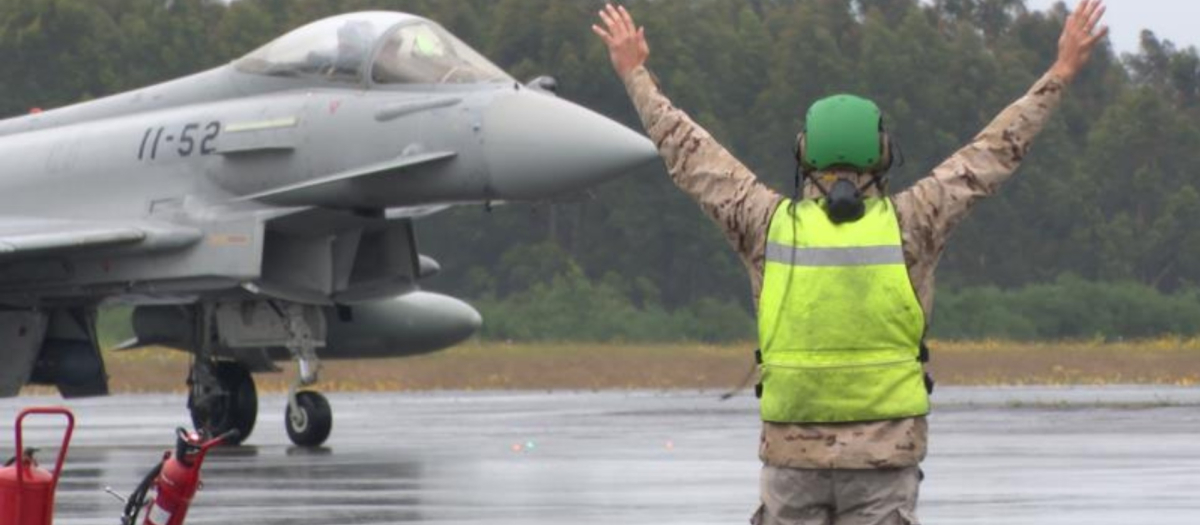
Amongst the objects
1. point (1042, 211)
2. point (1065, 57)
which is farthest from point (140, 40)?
point (1065, 57)

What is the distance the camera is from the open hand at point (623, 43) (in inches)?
273

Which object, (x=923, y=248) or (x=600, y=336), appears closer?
(x=923, y=248)

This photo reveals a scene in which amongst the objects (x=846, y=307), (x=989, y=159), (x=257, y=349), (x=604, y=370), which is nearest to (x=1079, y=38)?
(x=989, y=159)

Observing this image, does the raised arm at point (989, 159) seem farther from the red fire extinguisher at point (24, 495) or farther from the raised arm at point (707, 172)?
the red fire extinguisher at point (24, 495)

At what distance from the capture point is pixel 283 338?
717 inches

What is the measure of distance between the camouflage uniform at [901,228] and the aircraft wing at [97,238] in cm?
1152

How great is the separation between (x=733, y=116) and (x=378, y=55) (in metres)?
32.8

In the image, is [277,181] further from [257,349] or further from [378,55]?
[257,349]

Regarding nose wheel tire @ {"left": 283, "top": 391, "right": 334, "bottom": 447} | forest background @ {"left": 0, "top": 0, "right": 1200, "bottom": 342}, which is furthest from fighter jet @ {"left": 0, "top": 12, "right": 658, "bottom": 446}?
forest background @ {"left": 0, "top": 0, "right": 1200, "bottom": 342}

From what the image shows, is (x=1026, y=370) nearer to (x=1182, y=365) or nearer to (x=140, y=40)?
(x=1182, y=365)

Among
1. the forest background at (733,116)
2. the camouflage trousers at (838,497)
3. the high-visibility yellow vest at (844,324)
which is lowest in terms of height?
the camouflage trousers at (838,497)

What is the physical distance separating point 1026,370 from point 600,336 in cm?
650

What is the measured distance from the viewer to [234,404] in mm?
18953

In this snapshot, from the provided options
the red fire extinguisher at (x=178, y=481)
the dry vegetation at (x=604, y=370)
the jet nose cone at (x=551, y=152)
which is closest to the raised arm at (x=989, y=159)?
the red fire extinguisher at (x=178, y=481)
